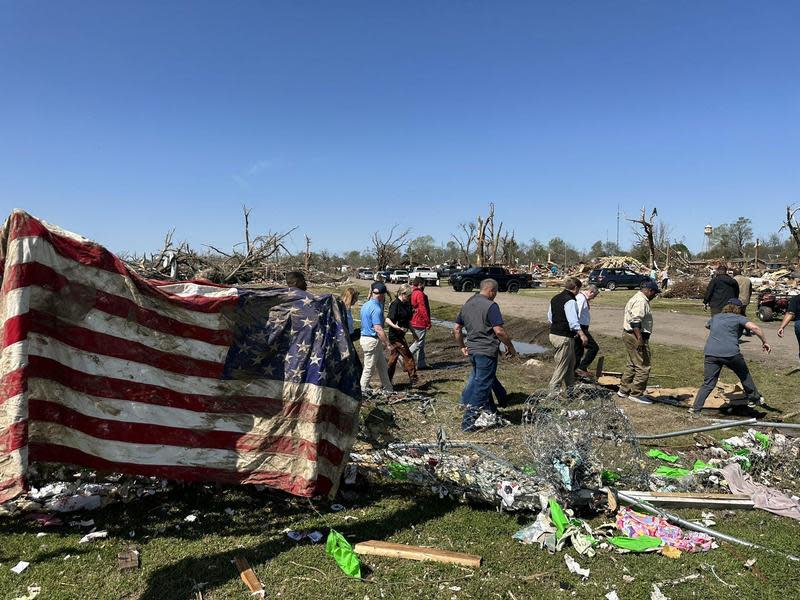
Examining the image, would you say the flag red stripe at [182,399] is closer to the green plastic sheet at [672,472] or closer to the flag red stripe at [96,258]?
the flag red stripe at [96,258]

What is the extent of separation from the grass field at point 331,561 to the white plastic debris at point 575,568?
4 cm

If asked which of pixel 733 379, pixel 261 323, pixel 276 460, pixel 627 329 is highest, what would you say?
pixel 261 323

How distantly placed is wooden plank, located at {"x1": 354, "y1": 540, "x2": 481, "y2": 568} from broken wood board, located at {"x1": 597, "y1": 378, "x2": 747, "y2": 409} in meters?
5.76

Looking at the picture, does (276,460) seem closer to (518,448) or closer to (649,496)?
(518,448)

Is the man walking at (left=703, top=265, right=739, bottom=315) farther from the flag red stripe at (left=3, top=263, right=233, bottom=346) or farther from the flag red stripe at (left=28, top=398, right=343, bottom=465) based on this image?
the flag red stripe at (left=3, top=263, right=233, bottom=346)

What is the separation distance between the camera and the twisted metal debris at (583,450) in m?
4.24

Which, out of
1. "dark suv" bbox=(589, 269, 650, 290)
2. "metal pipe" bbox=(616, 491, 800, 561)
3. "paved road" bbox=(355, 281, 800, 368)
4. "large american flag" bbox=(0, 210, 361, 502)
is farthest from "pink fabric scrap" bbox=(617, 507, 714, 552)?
"dark suv" bbox=(589, 269, 650, 290)

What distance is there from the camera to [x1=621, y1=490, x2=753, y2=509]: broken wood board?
4.40 metres

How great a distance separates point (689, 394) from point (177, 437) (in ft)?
25.8

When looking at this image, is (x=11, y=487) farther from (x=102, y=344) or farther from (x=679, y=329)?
(x=679, y=329)

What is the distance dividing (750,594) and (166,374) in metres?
4.37

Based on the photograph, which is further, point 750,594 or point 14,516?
point 14,516

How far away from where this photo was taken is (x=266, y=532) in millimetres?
4066

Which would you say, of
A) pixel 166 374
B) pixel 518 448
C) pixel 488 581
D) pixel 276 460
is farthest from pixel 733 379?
pixel 166 374
